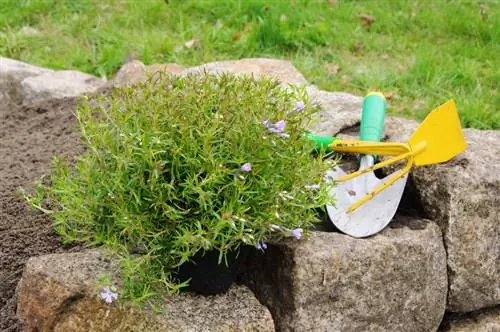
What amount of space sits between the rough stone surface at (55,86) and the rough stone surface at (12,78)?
92mm

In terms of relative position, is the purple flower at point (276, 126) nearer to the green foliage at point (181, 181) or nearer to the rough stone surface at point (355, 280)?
the green foliage at point (181, 181)

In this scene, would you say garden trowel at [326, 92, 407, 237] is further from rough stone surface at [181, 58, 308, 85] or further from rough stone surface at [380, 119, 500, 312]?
rough stone surface at [181, 58, 308, 85]

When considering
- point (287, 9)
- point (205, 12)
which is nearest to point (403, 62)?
point (287, 9)

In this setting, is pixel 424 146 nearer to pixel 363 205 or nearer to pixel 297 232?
pixel 363 205

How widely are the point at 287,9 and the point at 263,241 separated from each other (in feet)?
11.7

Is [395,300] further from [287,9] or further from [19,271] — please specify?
[287,9]

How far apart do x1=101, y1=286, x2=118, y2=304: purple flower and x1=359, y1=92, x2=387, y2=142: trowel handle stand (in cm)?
119

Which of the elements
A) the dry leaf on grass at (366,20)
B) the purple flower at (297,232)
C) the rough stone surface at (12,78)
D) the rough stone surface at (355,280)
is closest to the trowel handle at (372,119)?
the rough stone surface at (355,280)

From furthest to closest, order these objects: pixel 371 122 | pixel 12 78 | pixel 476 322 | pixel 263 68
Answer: pixel 12 78, pixel 263 68, pixel 476 322, pixel 371 122

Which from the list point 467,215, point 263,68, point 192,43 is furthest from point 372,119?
point 192,43

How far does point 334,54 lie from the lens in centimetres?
540

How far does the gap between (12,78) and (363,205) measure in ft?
9.45

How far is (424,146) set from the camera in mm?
2906

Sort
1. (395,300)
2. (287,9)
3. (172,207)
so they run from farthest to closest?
(287,9), (395,300), (172,207)
